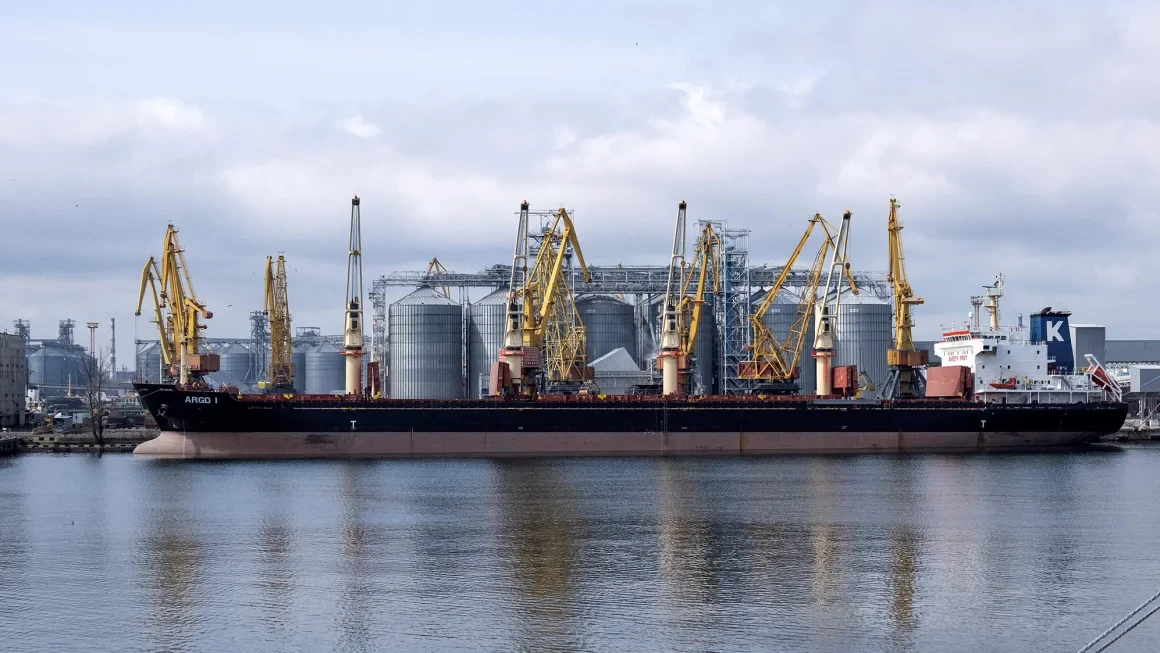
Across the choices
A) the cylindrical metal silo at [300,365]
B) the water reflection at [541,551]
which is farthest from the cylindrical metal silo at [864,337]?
the cylindrical metal silo at [300,365]

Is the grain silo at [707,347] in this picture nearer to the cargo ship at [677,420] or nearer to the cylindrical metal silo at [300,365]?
the cargo ship at [677,420]

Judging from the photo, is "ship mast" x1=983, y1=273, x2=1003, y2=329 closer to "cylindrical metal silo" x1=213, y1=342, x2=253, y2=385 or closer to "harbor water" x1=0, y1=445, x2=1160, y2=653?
"harbor water" x1=0, y1=445, x2=1160, y2=653

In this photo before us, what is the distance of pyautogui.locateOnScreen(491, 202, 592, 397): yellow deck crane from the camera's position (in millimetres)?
69000

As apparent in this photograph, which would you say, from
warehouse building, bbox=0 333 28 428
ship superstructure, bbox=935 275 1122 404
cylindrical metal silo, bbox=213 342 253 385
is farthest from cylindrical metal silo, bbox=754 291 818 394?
cylindrical metal silo, bbox=213 342 253 385

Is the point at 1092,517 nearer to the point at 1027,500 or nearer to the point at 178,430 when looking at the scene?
the point at 1027,500

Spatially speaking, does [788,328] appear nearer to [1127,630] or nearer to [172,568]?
[172,568]

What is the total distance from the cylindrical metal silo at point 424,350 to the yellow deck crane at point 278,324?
831 cm

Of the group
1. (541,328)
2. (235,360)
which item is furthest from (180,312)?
(235,360)

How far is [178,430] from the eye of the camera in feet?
207

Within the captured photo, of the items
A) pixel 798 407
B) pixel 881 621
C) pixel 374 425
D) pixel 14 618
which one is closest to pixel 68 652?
pixel 14 618

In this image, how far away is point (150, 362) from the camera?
190875 mm

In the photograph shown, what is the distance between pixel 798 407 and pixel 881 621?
4313cm

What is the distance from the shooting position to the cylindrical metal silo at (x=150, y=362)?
183 metres

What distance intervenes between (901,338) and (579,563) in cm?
4747
